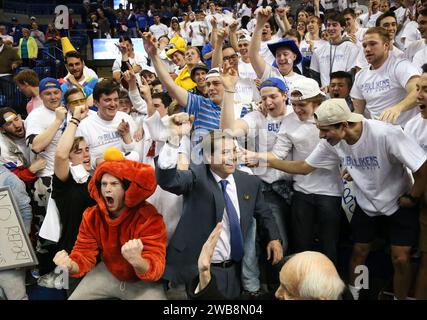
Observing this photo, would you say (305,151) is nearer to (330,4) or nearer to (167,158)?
(167,158)

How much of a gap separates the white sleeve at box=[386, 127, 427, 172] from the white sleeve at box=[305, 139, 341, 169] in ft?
1.44

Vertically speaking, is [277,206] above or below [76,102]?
below

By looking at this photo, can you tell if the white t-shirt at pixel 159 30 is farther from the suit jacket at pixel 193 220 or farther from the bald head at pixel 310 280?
the bald head at pixel 310 280

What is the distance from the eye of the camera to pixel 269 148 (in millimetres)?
3770

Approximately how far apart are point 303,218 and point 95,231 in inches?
57.7

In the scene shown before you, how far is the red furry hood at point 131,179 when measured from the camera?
2.80m

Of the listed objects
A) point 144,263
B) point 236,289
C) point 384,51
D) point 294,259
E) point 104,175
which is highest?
point 384,51

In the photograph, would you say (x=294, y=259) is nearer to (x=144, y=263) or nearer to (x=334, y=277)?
(x=334, y=277)

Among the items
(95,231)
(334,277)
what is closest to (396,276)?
(334,277)

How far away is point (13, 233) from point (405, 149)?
253 centimetres

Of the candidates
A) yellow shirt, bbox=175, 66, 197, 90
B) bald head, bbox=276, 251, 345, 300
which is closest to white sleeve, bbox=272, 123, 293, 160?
bald head, bbox=276, 251, 345, 300

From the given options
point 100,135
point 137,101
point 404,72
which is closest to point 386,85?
point 404,72

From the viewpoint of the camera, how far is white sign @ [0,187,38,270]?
322cm

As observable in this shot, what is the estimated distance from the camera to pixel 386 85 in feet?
13.4
